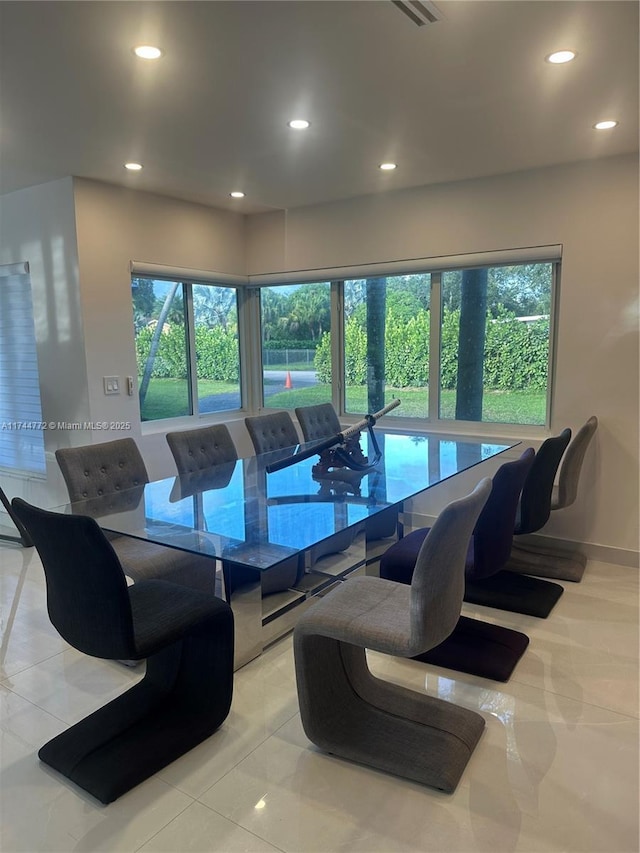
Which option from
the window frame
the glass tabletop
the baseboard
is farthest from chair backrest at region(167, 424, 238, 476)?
the baseboard

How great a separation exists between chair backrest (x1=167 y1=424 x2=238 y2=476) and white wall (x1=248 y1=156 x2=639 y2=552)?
79.8 inches

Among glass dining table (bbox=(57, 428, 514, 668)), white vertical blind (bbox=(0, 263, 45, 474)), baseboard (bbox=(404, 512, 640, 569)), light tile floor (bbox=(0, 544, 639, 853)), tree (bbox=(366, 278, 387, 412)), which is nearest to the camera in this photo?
light tile floor (bbox=(0, 544, 639, 853))

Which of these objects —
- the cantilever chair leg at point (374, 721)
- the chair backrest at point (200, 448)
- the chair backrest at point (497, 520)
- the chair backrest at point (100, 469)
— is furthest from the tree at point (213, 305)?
the cantilever chair leg at point (374, 721)

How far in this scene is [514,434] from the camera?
4.12 m

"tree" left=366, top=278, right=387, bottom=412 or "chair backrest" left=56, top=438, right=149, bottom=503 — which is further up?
"tree" left=366, top=278, right=387, bottom=412

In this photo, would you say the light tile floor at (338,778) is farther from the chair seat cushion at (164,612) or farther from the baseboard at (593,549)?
the baseboard at (593,549)

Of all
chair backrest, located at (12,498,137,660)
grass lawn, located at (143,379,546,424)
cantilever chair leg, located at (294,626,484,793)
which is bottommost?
cantilever chair leg, located at (294,626,484,793)

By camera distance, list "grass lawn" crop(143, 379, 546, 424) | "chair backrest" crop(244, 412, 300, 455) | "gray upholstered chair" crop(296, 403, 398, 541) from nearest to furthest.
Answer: "gray upholstered chair" crop(296, 403, 398, 541), "chair backrest" crop(244, 412, 300, 455), "grass lawn" crop(143, 379, 546, 424)

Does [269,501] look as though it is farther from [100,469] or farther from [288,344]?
[288,344]

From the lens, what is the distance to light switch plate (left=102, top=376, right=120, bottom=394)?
4016 mm

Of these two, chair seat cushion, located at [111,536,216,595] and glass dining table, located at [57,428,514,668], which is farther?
chair seat cushion, located at [111,536,216,595]

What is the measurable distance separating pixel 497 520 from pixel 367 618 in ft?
3.15

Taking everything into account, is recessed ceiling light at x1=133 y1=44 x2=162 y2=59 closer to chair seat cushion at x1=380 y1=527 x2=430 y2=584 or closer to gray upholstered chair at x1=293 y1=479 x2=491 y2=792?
gray upholstered chair at x1=293 y1=479 x2=491 y2=792

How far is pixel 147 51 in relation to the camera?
209cm
